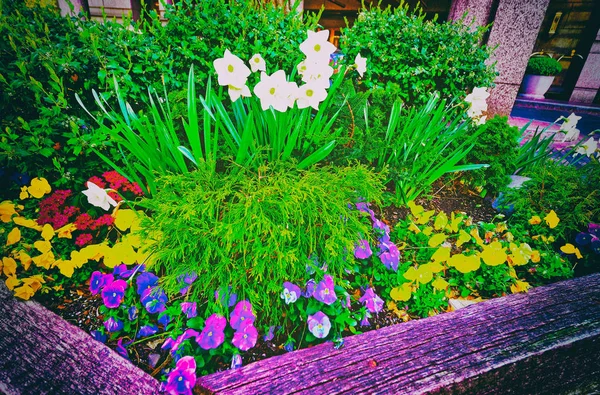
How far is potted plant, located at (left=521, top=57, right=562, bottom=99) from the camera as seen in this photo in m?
6.75

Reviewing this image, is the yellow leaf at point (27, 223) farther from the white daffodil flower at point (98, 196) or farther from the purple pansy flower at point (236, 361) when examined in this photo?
the purple pansy flower at point (236, 361)

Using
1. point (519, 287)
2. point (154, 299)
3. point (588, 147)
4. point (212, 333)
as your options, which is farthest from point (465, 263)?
point (588, 147)

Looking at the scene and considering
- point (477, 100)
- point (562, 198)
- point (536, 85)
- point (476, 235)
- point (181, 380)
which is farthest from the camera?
point (536, 85)

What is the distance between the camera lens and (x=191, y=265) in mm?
1141

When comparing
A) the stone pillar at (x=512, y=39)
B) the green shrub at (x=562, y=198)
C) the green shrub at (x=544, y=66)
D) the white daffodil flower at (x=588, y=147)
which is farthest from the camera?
the green shrub at (x=544, y=66)

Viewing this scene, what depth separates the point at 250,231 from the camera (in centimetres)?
111

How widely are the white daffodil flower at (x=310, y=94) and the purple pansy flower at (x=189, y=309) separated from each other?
3.36 feet

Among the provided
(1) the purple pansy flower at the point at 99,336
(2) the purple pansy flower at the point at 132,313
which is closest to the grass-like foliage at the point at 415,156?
(2) the purple pansy flower at the point at 132,313

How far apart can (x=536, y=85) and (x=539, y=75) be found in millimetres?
242

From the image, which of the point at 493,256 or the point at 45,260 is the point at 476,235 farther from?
the point at 45,260

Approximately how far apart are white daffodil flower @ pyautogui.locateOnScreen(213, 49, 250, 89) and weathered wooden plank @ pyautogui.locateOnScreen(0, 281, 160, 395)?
1.16 m

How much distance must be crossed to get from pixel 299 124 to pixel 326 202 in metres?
0.53

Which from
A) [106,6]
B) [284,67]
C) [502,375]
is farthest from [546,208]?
[106,6]

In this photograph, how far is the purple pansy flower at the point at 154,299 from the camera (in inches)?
46.2
